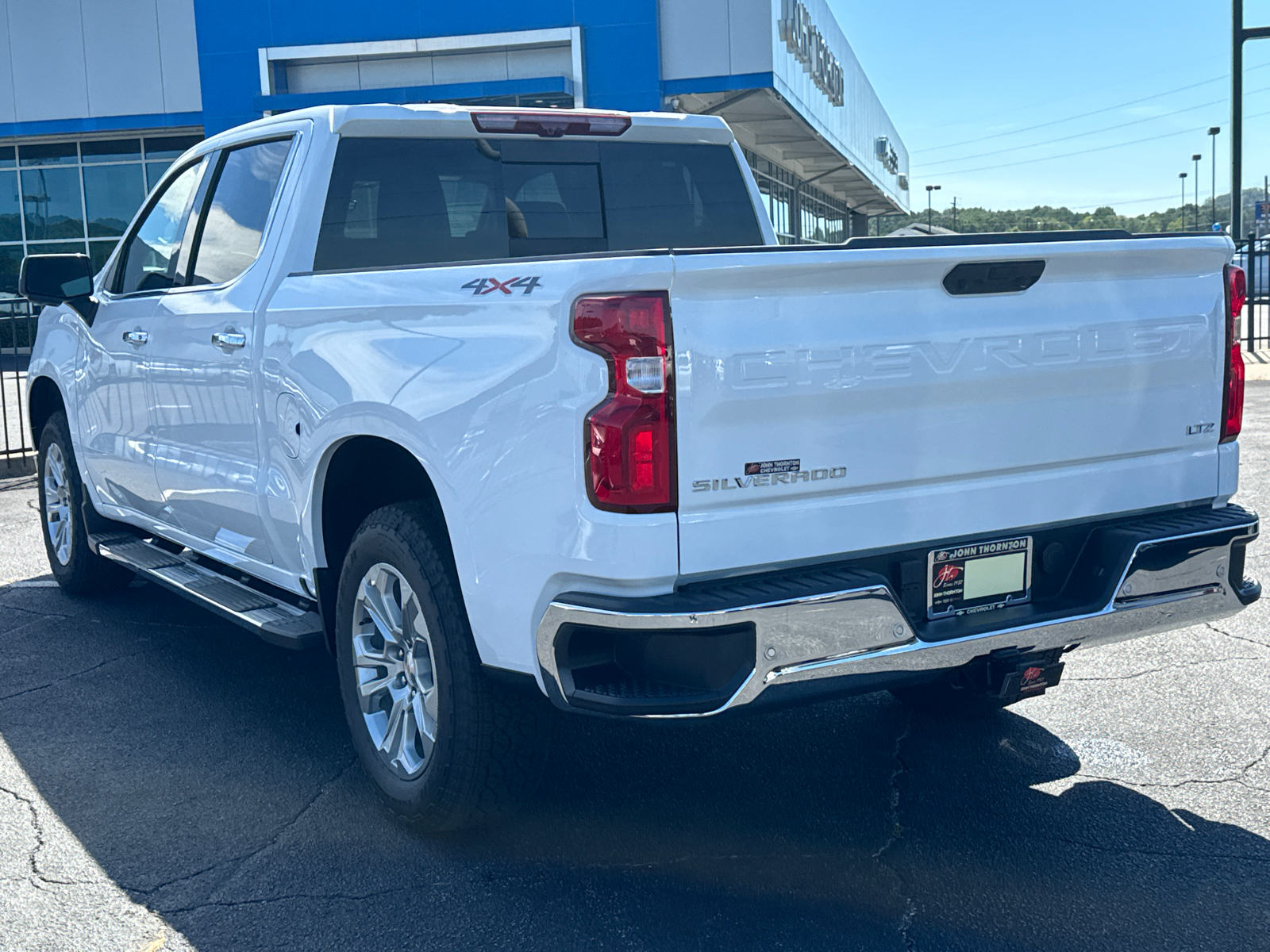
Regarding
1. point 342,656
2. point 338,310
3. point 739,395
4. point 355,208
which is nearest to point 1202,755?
point 739,395

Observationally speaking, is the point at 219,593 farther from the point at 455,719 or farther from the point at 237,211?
the point at 455,719

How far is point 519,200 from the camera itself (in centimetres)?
491

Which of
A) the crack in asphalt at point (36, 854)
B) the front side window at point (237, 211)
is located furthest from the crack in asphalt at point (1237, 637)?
the crack in asphalt at point (36, 854)

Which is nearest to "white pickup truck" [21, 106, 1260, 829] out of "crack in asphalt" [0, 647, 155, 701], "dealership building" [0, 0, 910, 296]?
"crack in asphalt" [0, 647, 155, 701]

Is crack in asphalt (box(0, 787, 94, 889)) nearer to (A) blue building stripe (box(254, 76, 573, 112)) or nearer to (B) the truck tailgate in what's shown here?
(B) the truck tailgate

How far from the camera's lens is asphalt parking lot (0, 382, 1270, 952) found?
10.4ft

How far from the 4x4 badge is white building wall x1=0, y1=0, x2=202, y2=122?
24.8 meters

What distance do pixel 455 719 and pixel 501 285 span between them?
1149 millimetres

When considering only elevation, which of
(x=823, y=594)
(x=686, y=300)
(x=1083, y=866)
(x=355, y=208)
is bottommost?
(x=1083, y=866)

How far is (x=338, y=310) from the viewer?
151 inches

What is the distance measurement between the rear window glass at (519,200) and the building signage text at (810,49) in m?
17.3

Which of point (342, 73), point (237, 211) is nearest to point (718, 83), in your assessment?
point (342, 73)

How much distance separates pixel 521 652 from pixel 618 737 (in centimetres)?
144

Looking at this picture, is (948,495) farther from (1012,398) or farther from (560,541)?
(560,541)
